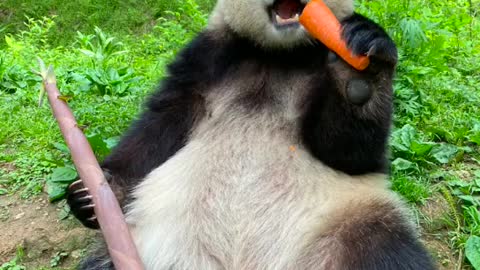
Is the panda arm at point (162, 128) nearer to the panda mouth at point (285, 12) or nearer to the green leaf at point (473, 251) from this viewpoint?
the panda mouth at point (285, 12)

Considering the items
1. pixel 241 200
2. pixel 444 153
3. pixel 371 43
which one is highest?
pixel 371 43

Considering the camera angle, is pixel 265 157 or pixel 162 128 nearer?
pixel 265 157

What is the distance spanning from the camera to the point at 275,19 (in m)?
3.36

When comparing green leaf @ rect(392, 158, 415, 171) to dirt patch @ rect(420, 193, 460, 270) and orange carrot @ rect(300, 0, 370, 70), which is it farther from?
orange carrot @ rect(300, 0, 370, 70)

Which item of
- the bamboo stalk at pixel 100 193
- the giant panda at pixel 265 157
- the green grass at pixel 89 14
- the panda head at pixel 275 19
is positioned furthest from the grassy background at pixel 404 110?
the green grass at pixel 89 14

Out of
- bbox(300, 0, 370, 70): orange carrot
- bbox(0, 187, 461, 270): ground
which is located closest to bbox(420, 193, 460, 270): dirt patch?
bbox(0, 187, 461, 270): ground

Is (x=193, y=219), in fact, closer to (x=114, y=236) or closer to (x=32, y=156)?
(x=114, y=236)

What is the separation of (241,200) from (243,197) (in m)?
0.02

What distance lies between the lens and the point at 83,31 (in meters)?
9.17

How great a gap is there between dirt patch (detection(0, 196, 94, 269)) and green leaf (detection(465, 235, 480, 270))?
2.19 meters

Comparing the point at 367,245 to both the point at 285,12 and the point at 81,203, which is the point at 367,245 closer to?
the point at 285,12

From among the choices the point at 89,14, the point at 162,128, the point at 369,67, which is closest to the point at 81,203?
the point at 162,128

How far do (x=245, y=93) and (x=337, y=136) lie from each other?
616mm

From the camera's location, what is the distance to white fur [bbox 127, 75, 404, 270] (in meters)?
3.02
